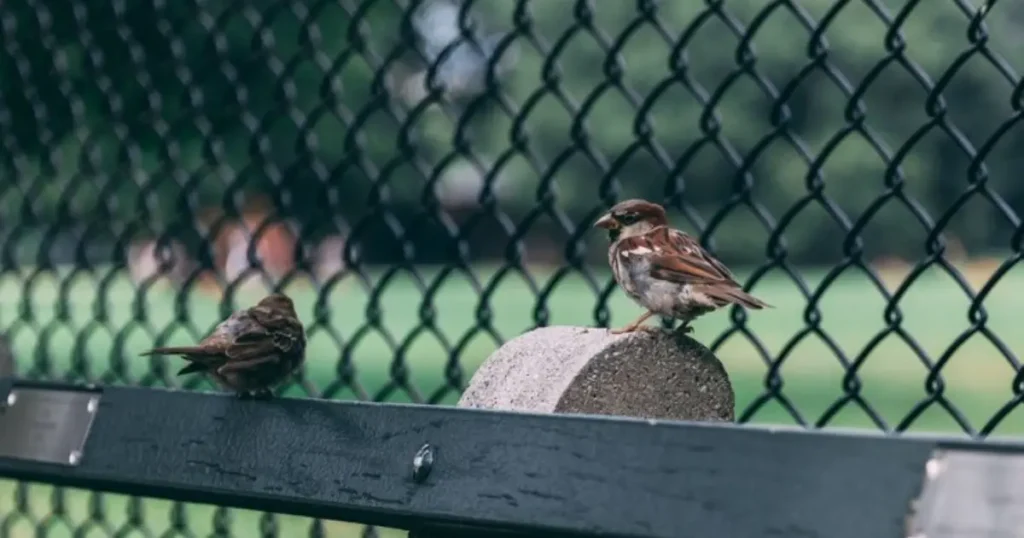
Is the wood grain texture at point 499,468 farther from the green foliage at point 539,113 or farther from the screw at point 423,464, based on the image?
the green foliage at point 539,113

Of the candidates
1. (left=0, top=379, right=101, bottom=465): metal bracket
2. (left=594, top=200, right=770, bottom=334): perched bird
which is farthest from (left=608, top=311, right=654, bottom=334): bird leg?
(left=0, top=379, right=101, bottom=465): metal bracket

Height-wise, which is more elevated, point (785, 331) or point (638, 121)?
point (785, 331)

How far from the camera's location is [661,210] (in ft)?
6.43

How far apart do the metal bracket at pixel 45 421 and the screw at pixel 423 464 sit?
611 millimetres

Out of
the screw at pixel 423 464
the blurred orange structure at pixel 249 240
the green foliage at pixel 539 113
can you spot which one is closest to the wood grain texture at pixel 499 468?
the screw at pixel 423 464

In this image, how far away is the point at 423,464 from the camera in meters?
1.53

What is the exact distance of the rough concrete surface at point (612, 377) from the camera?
1562 millimetres

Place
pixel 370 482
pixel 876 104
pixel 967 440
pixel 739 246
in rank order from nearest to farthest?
1. pixel 967 440
2. pixel 370 482
3. pixel 876 104
4. pixel 739 246

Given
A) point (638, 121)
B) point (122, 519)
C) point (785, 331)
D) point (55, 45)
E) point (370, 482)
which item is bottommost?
point (370, 482)

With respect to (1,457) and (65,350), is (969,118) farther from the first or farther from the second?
(1,457)

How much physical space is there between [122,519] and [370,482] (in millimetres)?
8506

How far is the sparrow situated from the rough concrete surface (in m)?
0.45

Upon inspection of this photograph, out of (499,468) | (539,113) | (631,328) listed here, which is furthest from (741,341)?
(499,468)

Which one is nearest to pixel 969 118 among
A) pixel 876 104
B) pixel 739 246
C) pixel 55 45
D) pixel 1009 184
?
pixel 1009 184
